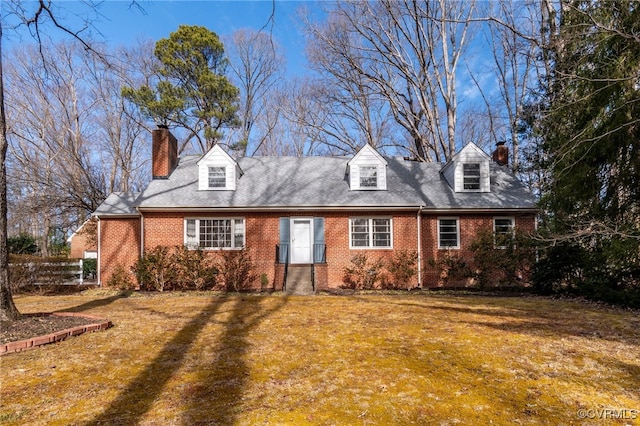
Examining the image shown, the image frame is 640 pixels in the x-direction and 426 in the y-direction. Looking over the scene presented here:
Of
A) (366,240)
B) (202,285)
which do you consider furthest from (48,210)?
(366,240)

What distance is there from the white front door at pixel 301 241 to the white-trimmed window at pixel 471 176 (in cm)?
756

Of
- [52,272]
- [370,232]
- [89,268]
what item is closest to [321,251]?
[370,232]

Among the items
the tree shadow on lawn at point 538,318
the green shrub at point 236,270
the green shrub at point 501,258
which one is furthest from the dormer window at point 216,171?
the green shrub at point 501,258

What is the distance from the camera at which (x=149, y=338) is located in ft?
19.6

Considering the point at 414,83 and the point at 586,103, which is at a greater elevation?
the point at 414,83

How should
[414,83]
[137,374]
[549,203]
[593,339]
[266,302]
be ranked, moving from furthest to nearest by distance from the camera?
[414,83]
[549,203]
[266,302]
[593,339]
[137,374]

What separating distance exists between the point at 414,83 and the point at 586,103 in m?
14.3

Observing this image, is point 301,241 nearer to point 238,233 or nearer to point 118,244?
point 238,233

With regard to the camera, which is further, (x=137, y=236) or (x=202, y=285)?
(x=137, y=236)

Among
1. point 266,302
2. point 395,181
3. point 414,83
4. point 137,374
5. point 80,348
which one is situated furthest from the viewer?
point 414,83

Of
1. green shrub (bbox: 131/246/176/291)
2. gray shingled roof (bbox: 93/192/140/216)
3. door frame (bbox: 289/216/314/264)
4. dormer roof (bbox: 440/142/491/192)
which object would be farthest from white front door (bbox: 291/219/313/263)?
dormer roof (bbox: 440/142/491/192)

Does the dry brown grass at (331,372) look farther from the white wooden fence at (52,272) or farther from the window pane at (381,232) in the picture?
the white wooden fence at (52,272)

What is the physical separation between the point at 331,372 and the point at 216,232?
35.4 feet

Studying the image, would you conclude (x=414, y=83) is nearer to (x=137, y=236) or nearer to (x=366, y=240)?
(x=366, y=240)
